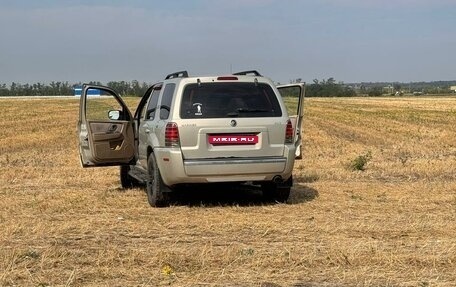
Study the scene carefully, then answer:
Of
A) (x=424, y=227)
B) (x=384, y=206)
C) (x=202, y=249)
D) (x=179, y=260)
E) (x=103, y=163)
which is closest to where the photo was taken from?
(x=179, y=260)

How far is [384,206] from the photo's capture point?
8.61 m

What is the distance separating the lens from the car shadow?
9.17m

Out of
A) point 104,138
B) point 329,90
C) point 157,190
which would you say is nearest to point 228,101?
point 157,190

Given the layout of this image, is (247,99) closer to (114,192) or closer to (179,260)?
(114,192)

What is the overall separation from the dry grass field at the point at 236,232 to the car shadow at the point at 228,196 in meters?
0.03

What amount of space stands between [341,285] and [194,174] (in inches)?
144

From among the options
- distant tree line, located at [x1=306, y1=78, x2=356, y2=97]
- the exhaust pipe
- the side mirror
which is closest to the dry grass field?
the exhaust pipe

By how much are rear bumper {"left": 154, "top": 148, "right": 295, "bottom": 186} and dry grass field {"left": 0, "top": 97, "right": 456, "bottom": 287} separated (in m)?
0.40

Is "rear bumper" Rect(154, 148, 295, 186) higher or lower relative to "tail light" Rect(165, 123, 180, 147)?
lower

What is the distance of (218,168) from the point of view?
838cm

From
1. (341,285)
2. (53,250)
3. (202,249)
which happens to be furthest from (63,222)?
(341,285)

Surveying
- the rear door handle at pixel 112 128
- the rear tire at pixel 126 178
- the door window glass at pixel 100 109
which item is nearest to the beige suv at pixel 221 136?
the rear door handle at pixel 112 128

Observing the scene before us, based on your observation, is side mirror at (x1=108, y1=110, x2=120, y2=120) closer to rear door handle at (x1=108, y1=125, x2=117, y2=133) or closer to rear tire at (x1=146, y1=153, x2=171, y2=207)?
rear door handle at (x1=108, y1=125, x2=117, y2=133)

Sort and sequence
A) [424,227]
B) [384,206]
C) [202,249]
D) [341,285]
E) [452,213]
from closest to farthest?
[341,285] → [202,249] → [424,227] → [452,213] → [384,206]
